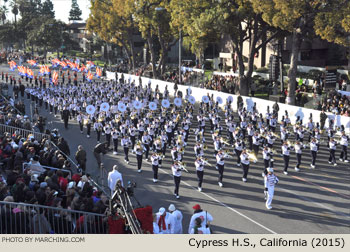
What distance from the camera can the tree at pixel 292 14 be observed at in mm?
23067

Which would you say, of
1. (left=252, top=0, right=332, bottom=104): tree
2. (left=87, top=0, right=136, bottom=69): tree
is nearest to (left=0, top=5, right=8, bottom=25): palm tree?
(left=87, top=0, right=136, bottom=69): tree

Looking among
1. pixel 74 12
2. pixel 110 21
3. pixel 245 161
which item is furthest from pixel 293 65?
pixel 74 12

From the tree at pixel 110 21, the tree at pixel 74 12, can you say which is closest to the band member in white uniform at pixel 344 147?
the tree at pixel 110 21

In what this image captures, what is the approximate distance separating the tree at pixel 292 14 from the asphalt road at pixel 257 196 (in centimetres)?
942

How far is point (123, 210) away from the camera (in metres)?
8.01

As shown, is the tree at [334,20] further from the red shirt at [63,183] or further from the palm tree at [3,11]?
the palm tree at [3,11]

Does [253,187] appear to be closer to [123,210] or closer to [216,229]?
[216,229]

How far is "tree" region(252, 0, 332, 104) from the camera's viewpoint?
2307cm

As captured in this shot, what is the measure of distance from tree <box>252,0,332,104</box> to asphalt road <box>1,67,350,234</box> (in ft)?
30.9

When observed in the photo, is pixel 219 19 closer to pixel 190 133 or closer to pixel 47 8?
pixel 190 133

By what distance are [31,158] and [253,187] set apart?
26.1 ft

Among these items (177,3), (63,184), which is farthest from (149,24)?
(63,184)

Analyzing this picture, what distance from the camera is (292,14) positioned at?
23219 mm

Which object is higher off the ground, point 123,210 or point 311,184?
point 123,210
